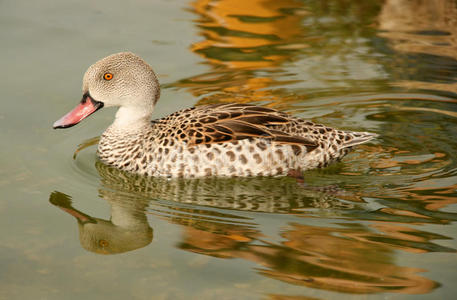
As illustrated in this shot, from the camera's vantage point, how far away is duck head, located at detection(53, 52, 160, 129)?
8008 millimetres

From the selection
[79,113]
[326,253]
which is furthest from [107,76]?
[326,253]

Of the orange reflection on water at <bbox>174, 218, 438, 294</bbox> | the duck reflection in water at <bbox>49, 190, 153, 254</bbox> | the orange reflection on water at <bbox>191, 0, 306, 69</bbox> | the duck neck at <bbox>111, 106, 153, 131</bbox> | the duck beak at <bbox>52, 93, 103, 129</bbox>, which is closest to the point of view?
the orange reflection on water at <bbox>174, 218, 438, 294</bbox>

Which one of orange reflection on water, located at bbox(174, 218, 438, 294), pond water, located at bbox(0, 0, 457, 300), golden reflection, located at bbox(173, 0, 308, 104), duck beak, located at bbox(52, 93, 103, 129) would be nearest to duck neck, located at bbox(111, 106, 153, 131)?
duck beak, located at bbox(52, 93, 103, 129)

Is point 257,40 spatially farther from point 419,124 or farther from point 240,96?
point 419,124

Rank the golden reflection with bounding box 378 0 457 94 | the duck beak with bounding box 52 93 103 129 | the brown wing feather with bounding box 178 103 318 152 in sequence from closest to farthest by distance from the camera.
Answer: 1. the brown wing feather with bounding box 178 103 318 152
2. the duck beak with bounding box 52 93 103 129
3. the golden reflection with bounding box 378 0 457 94

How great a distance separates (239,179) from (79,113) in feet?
6.08

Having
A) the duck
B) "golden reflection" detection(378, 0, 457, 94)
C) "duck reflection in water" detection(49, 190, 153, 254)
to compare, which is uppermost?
"golden reflection" detection(378, 0, 457, 94)

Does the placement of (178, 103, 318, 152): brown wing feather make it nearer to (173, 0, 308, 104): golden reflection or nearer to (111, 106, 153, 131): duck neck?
(111, 106, 153, 131): duck neck

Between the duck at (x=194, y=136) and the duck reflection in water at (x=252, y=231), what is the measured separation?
15cm

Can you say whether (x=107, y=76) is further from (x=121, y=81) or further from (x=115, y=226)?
(x=115, y=226)

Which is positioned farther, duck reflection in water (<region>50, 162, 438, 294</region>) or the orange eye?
the orange eye

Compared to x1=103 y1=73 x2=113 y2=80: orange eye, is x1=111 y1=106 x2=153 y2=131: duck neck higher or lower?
lower

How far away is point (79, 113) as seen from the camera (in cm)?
805

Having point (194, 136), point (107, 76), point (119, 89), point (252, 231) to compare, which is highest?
point (107, 76)
